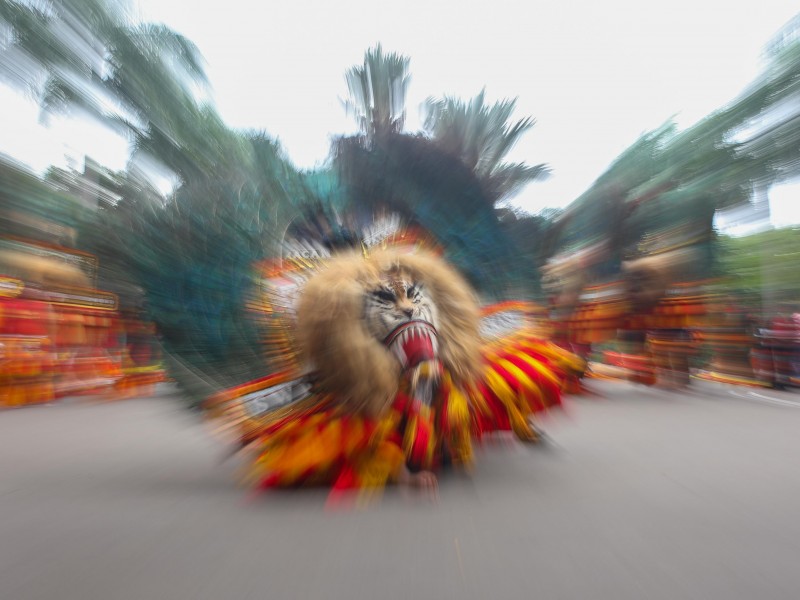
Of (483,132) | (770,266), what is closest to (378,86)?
(483,132)

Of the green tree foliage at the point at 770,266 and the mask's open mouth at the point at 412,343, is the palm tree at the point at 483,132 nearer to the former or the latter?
the mask's open mouth at the point at 412,343

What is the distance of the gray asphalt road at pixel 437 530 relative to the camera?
240cm

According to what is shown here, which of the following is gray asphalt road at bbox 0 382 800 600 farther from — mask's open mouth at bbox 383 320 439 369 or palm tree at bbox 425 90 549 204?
palm tree at bbox 425 90 549 204

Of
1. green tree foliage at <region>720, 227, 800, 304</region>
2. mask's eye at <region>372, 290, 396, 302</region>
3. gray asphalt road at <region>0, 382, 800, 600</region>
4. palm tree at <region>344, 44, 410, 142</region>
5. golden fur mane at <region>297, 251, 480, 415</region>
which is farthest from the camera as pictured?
green tree foliage at <region>720, 227, 800, 304</region>

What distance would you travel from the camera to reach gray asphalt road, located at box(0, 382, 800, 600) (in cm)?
240

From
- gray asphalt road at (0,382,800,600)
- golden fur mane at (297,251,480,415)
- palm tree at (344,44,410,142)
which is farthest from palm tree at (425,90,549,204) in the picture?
gray asphalt road at (0,382,800,600)

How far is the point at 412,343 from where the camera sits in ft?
12.1

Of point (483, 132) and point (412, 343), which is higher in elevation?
point (483, 132)

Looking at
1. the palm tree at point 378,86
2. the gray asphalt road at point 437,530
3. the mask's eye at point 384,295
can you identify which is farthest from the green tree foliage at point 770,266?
the mask's eye at point 384,295

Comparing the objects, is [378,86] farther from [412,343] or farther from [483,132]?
[412,343]

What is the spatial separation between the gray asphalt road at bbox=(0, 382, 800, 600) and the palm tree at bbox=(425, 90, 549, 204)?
6.14 ft

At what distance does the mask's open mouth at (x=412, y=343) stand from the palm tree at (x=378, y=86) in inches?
54.6

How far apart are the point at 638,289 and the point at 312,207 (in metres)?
7.17

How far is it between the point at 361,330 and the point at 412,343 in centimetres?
28
